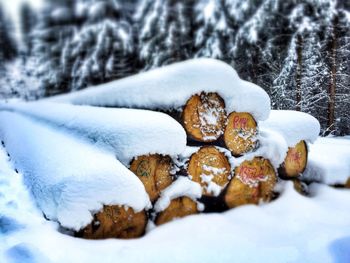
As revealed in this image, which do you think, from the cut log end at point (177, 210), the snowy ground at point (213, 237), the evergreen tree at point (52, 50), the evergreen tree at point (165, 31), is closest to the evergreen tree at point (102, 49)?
the evergreen tree at point (52, 50)

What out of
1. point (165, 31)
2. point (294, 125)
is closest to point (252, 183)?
→ point (294, 125)

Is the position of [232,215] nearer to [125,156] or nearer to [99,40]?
[125,156]

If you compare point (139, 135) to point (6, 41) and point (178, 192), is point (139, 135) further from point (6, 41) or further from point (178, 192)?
point (6, 41)

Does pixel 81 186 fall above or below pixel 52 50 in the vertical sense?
above

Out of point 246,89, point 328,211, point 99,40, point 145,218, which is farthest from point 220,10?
point 145,218

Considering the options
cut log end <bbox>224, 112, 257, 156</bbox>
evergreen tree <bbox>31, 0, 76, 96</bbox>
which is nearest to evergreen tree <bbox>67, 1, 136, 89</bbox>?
evergreen tree <bbox>31, 0, 76, 96</bbox>

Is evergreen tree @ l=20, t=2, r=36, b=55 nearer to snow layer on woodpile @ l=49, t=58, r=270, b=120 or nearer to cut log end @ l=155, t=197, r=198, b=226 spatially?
Result: snow layer on woodpile @ l=49, t=58, r=270, b=120
